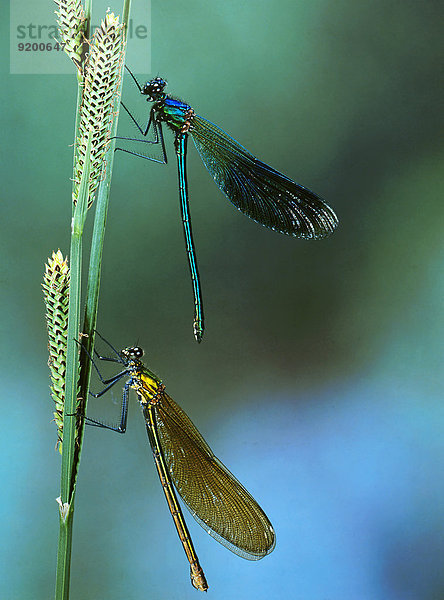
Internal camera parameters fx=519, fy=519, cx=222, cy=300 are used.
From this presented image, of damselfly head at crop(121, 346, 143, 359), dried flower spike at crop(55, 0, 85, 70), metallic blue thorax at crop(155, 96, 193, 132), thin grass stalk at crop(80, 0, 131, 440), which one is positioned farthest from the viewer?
metallic blue thorax at crop(155, 96, 193, 132)

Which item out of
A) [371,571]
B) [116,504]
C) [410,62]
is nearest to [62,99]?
[410,62]

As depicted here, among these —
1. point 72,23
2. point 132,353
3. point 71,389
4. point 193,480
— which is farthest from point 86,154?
point 193,480

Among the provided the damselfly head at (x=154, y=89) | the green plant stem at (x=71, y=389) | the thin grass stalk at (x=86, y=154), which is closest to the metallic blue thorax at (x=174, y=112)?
the damselfly head at (x=154, y=89)

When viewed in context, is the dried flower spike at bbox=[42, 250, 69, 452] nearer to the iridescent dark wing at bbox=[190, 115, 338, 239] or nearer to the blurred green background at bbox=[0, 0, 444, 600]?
the blurred green background at bbox=[0, 0, 444, 600]

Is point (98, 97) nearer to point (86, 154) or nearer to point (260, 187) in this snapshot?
point (86, 154)

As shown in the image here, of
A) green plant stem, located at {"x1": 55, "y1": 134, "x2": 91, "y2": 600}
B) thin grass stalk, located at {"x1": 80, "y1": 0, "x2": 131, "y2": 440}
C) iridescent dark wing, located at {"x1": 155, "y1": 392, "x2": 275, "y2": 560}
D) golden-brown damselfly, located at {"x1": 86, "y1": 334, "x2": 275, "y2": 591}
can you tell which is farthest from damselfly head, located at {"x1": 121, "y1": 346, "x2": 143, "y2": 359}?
green plant stem, located at {"x1": 55, "y1": 134, "x2": 91, "y2": 600}

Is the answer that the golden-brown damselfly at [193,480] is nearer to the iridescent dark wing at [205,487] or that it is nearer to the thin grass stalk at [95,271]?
the iridescent dark wing at [205,487]
